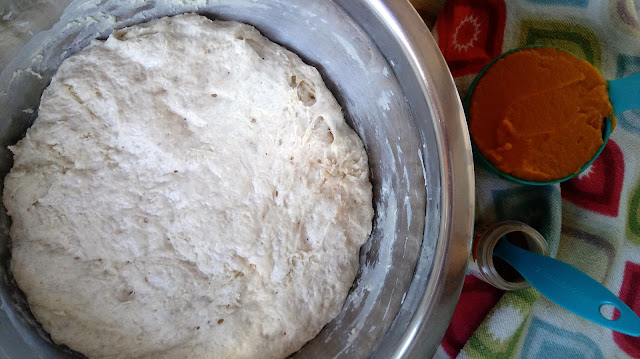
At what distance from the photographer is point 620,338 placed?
1532 millimetres

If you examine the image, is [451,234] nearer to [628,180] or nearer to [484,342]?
[484,342]

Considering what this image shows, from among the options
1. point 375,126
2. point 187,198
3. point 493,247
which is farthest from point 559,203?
point 187,198

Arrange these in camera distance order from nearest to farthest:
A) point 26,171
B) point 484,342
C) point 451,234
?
point 451,234
point 26,171
point 484,342

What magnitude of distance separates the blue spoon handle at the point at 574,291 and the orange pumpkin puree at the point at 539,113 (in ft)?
0.85

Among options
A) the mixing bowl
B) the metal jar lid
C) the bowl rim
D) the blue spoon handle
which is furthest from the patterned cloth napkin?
the bowl rim

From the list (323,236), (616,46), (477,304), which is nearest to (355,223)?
(323,236)

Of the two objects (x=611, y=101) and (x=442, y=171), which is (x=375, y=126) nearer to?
(x=442, y=171)

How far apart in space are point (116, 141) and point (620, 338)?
65.6 inches

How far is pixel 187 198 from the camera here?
1.27 metres

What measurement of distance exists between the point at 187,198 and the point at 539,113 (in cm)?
104

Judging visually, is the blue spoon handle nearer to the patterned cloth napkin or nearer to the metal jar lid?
the metal jar lid

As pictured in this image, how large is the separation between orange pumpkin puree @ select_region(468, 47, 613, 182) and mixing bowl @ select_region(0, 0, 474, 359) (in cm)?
36

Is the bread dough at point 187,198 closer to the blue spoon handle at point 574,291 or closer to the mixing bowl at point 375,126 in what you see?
the mixing bowl at point 375,126

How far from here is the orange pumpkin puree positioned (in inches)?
54.2
